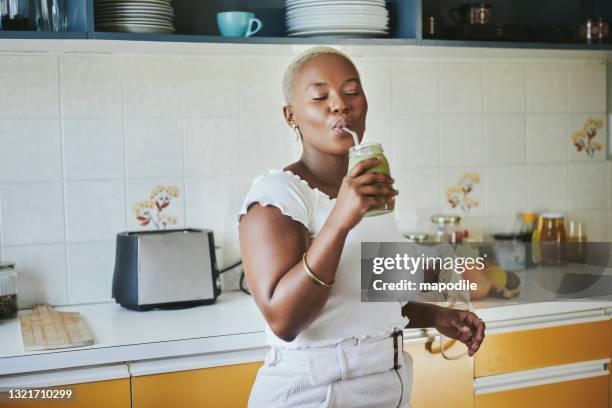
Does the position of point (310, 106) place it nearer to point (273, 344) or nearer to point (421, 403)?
point (273, 344)

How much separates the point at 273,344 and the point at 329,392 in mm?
127

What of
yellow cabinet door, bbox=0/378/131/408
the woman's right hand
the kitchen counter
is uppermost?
the woman's right hand

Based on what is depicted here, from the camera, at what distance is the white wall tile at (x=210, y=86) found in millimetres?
2215

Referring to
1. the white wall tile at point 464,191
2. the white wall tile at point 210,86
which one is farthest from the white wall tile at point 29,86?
the white wall tile at point 464,191

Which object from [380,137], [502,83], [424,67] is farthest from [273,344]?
[502,83]

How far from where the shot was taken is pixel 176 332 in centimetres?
175

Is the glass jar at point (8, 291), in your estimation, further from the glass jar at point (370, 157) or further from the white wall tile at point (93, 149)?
the glass jar at point (370, 157)

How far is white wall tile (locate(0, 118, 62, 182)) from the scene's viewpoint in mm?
2051

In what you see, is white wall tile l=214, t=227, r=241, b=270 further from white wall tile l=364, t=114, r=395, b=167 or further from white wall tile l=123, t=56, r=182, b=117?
white wall tile l=364, t=114, r=395, b=167

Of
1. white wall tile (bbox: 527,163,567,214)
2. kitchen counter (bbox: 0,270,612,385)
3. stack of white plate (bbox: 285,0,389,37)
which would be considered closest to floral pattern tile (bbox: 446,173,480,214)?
white wall tile (bbox: 527,163,567,214)

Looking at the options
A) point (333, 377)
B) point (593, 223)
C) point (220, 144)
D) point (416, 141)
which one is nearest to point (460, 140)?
point (416, 141)

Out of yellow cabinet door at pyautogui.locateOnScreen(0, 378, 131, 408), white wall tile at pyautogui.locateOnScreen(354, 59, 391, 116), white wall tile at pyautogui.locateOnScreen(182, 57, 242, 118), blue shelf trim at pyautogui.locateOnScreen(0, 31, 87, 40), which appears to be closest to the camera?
yellow cabinet door at pyautogui.locateOnScreen(0, 378, 131, 408)

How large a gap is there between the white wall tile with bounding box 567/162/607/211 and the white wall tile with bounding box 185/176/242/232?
1.28 m

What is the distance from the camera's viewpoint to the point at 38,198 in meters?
2.09
